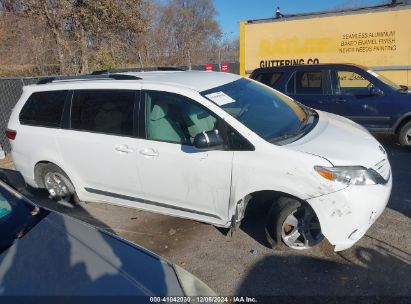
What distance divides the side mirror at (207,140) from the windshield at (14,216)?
1454mm

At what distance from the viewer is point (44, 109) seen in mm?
4977

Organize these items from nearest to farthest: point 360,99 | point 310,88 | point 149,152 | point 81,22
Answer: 1. point 149,152
2. point 360,99
3. point 310,88
4. point 81,22

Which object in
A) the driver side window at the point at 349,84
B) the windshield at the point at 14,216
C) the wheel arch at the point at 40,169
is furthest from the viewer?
the driver side window at the point at 349,84

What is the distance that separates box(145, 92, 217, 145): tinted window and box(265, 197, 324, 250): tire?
1.04m

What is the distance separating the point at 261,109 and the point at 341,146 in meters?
0.99

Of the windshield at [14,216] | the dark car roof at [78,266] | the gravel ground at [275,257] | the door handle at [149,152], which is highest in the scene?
the door handle at [149,152]

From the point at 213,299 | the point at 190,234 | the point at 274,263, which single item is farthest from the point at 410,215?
the point at 213,299

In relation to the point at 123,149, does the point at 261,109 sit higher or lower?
higher

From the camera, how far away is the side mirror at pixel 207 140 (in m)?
3.57

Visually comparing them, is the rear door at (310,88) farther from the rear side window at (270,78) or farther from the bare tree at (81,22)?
the bare tree at (81,22)

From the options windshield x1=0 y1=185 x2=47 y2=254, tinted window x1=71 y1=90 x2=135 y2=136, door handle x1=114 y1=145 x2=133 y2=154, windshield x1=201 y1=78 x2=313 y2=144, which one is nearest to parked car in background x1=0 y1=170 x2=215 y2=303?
windshield x1=0 y1=185 x2=47 y2=254

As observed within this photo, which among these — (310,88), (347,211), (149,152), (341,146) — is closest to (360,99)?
(310,88)

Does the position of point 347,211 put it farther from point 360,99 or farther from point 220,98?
point 360,99

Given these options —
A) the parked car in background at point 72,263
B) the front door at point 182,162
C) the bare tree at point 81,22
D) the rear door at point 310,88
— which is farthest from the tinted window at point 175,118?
the bare tree at point 81,22
